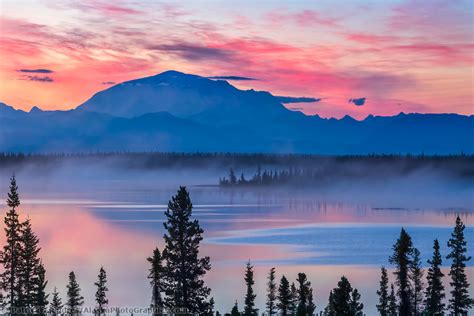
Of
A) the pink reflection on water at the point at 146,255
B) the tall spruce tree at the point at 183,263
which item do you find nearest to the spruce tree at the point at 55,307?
the tall spruce tree at the point at 183,263

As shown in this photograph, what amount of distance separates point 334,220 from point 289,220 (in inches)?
384

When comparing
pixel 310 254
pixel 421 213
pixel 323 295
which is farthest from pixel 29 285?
pixel 421 213

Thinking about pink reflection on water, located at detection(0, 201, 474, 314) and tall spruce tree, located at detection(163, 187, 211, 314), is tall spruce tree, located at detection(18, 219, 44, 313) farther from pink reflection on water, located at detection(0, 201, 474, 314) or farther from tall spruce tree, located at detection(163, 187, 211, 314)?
pink reflection on water, located at detection(0, 201, 474, 314)

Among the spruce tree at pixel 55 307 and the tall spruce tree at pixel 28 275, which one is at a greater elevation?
the tall spruce tree at pixel 28 275

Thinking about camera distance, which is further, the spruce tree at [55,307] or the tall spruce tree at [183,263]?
the spruce tree at [55,307]

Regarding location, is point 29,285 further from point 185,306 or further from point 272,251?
point 272,251

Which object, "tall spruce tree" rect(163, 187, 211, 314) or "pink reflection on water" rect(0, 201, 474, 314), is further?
"pink reflection on water" rect(0, 201, 474, 314)

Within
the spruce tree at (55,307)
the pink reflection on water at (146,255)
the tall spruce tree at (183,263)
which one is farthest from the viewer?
the pink reflection on water at (146,255)

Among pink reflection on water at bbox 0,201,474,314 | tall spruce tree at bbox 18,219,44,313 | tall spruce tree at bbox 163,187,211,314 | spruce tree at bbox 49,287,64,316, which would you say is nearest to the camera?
tall spruce tree at bbox 163,187,211,314

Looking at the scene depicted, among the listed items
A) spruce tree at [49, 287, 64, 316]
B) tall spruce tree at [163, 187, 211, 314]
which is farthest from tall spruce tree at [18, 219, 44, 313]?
tall spruce tree at [163, 187, 211, 314]

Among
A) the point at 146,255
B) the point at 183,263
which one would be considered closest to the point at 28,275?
the point at 183,263

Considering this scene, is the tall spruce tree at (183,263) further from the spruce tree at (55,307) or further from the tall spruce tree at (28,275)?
the tall spruce tree at (28,275)

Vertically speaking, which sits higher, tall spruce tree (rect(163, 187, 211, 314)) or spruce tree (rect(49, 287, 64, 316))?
tall spruce tree (rect(163, 187, 211, 314))

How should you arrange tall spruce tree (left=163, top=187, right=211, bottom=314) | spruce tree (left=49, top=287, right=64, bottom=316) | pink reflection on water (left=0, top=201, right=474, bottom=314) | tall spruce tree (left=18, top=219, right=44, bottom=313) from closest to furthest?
tall spruce tree (left=163, top=187, right=211, bottom=314) → tall spruce tree (left=18, top=219, right=44, bottom=313) → spruce tree (left=49, top=287, right=64, bottom=316) → pink reflection on water (left=0, top=201, right=474, bottom=314)
